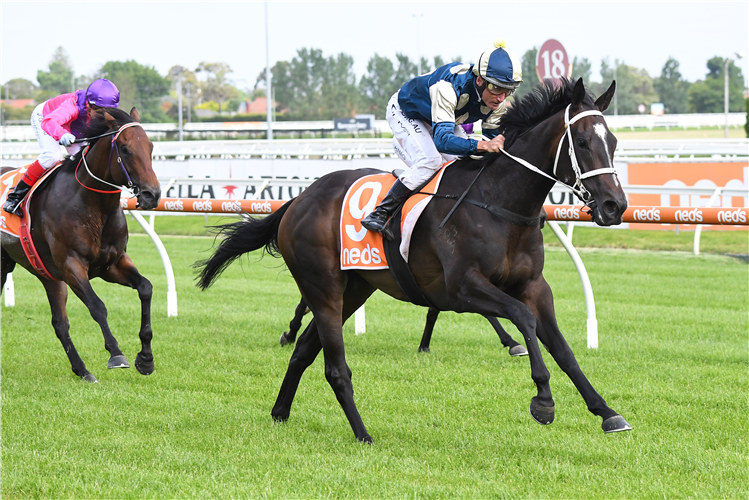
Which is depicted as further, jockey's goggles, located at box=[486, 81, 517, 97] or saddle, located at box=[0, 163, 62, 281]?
saddle, located at box=[0, 163, 62, 281]

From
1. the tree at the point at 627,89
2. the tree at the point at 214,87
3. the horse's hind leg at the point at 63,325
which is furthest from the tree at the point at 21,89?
the horse's hind leg at the point at 63,325

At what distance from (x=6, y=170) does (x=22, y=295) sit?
10.8ft

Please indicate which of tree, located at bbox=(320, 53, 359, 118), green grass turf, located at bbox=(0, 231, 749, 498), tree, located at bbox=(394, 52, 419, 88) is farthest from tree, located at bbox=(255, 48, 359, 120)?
green grass turf, located at bbox=(0, 231, 749, 498)

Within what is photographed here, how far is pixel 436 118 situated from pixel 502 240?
729mm

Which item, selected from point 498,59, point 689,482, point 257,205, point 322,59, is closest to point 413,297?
point 498,59

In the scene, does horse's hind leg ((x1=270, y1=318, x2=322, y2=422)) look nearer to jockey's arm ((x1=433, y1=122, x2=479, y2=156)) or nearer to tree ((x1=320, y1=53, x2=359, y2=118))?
jockey's arm ((x1=433, y1=122, x2=479, y2=156))

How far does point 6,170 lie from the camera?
6984 mm

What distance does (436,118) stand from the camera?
4.32m

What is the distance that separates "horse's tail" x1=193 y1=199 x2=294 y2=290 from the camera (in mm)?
5270

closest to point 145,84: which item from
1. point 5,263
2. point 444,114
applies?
point 5,263

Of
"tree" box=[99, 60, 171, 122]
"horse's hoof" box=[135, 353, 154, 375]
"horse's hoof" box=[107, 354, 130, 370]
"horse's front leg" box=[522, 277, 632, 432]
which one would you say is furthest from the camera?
"tree" box=[99, 60, 171, 122]

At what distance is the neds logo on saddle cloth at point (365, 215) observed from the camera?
4.43 metres

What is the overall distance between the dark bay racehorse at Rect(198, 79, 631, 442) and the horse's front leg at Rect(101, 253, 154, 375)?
1.38m

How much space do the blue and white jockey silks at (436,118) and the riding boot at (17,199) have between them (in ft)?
9.81
